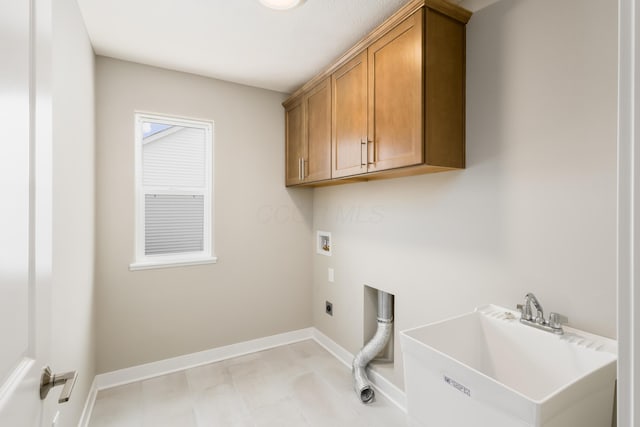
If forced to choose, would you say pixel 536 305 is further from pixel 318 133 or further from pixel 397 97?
pixel 318 133

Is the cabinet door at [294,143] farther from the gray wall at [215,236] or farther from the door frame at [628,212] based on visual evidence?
the door frame at [628,212]

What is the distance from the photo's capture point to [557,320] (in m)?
1.30

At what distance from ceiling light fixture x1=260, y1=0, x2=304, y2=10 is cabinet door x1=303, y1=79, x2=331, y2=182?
2.22ft

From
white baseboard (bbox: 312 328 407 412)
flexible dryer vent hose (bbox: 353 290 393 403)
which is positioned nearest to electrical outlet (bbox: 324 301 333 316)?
white baseboard (bbox: 312 328 407 412)

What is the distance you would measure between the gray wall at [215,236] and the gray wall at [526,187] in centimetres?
135

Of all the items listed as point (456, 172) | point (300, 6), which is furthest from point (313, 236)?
point (300, 6)

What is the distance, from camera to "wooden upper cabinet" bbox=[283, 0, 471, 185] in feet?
5.19

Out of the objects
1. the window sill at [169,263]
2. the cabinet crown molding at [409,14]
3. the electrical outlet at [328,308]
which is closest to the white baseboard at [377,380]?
the electrical outlet at [328,308]

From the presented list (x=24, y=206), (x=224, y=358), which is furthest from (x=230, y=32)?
(x=224, y=358)

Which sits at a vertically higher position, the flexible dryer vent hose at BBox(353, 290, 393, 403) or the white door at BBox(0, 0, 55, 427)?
the white door at BBox(0, 0, 55, 427)

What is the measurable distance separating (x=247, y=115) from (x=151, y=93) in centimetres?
81

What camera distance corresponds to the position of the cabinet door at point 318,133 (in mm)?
2385

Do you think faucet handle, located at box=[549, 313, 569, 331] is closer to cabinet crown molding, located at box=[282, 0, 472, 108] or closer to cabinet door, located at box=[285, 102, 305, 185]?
cabinet crown molding, located at box=[282, 0, 472, 108]

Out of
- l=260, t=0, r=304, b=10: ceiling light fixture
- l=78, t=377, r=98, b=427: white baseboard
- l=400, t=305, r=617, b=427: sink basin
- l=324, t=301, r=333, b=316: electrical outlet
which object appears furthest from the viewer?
l=324, t=301, r=333, b=316: electrical outlet
